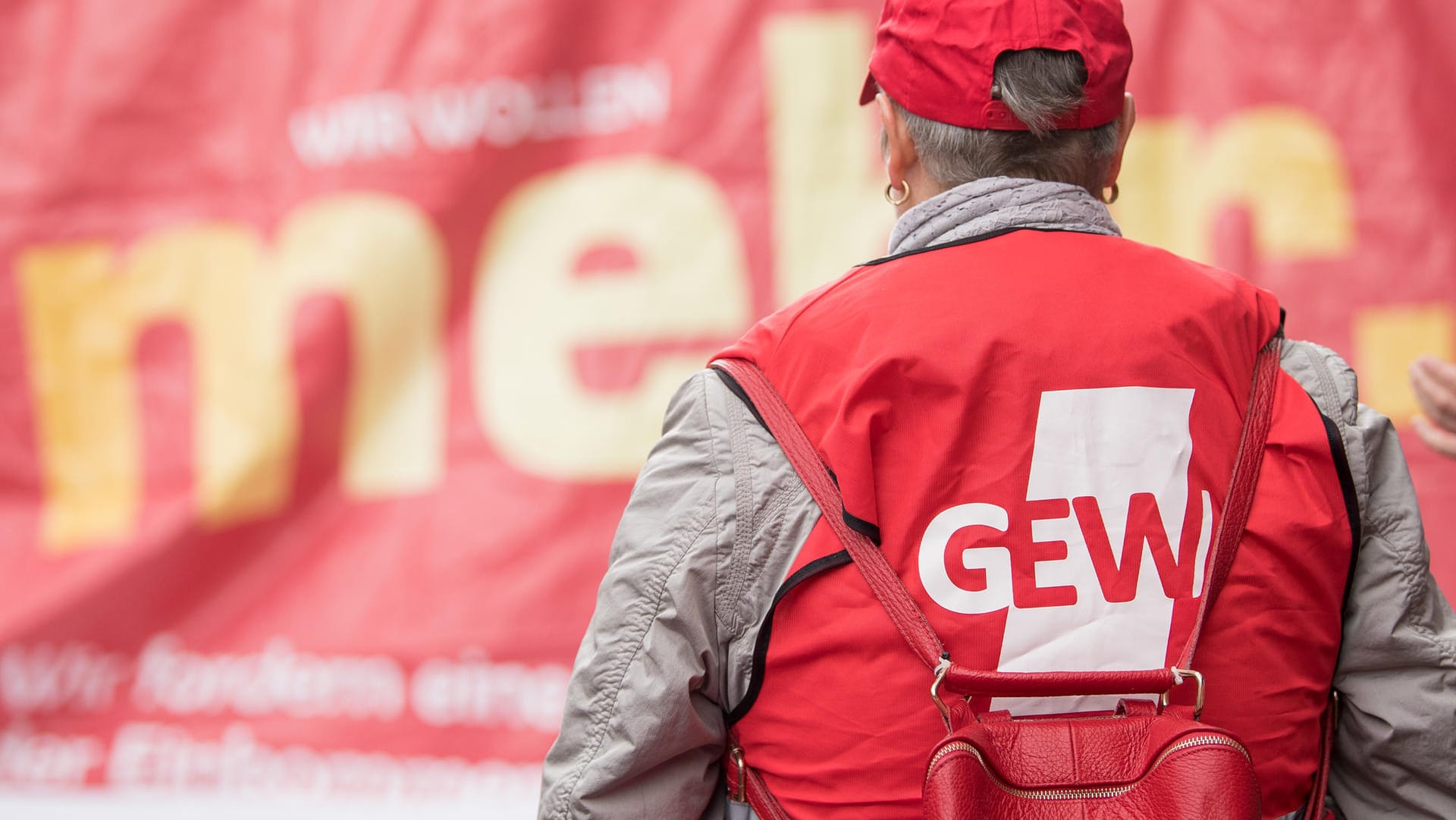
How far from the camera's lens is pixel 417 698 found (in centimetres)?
238

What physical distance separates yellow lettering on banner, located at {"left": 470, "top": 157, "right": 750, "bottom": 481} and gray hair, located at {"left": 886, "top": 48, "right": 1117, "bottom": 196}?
4.42 ft

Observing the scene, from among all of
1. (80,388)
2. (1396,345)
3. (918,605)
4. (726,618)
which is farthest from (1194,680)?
(80,388)

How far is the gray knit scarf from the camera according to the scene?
0.97 meters

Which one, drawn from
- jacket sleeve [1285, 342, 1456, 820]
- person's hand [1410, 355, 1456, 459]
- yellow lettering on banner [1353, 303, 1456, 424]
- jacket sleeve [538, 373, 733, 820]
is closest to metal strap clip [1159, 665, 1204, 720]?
jacket sleeve [1285, 342, 1456, 820]

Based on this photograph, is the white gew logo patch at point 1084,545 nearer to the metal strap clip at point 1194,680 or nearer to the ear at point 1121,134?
the metal strap clip at point 1194,680

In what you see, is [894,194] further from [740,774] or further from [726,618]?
[740,774]

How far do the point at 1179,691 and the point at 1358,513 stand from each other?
0.20 m

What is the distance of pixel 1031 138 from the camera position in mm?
986

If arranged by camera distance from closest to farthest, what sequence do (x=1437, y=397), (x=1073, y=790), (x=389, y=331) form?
(x=1073, y=790) → (x=1437, y=397) → (x=389, y=331)

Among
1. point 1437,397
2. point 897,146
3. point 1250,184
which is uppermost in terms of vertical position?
point 897,146

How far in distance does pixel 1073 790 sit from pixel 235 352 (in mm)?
2119

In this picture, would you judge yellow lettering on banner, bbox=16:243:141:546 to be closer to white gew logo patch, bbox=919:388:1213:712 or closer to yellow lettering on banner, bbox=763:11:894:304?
yellow lettering on banner, bbox=763:11:894:304

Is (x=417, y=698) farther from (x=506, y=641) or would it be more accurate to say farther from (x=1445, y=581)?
(x=1445, y=581)

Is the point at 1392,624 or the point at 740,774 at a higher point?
the point at 1392,624
